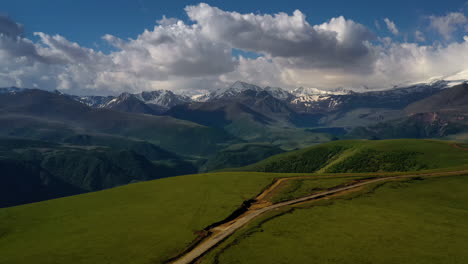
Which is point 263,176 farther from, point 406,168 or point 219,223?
point 406,168

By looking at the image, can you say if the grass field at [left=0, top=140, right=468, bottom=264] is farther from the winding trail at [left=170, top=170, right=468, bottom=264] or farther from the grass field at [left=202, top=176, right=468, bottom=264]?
the winding trail at [left=170, top=170, right=468, bottom=264]

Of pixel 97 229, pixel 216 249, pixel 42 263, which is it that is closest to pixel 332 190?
pixel 216 249

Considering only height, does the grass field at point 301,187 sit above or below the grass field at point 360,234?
above

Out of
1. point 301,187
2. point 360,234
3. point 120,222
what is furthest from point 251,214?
point 120,222

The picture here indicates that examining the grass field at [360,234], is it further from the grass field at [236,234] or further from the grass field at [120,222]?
the grass field at [120,222]

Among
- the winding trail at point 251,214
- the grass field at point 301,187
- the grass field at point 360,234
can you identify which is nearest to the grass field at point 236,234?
the grass field at point 360,234

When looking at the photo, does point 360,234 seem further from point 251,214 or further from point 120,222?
point 120,222

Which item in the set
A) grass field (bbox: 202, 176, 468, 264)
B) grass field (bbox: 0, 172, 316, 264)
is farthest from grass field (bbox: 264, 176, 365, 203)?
grass field (bbox: 202, 176, 468, 264)
